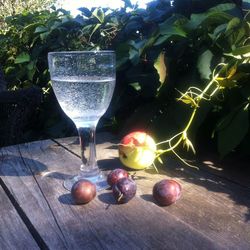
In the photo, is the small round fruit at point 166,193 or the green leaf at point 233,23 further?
the green leaf at point 233,23

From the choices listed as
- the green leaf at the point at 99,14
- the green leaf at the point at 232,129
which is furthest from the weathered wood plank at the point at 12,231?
the green leaf at the point at 99,14

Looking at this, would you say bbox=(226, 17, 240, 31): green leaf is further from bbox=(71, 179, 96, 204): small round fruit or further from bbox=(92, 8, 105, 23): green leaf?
bbox=(92, 8, 105, 23): green leaf

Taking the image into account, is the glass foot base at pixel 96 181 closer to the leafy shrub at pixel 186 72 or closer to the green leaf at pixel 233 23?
the leafy shrub at pixel 186 72

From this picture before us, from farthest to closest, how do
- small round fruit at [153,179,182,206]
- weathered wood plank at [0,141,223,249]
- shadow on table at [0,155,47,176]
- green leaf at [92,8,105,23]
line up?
green leaf at [92,8,105,23]
shadow on table at [0,155,47,176]
small round fruit at [153,179,182,206]
weathered wood plank at [0,141,223,249]

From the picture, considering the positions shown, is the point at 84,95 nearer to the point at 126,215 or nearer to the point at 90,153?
the point at 90,153

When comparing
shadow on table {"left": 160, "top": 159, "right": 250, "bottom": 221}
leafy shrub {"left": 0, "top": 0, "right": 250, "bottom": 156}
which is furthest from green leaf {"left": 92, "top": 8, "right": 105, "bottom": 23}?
shadow on table {"left": 160, "top": 159, "right": 250, "bottom": 221}

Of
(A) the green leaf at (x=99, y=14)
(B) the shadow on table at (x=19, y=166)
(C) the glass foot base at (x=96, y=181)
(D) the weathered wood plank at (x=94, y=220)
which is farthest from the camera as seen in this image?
(A) the green leaf at (x=99, y=14)

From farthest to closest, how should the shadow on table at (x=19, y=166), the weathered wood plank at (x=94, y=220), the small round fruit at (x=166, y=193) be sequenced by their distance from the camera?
1. the shadow on table at (x=19, y=166)
2. the small round fruit at (x=166, y=193)
3. the weathered wood plank at (x=94, y=220)
